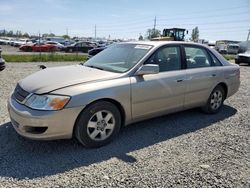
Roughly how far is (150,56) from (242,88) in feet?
17.5

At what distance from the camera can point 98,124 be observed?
3430 millimetres

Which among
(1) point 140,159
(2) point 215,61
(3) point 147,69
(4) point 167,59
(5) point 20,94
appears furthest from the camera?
(2) point 215,61

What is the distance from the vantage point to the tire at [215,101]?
199 inches

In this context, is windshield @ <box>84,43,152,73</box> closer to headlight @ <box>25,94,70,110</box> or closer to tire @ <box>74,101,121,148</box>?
tire @ <box>74,101,121,148</box>

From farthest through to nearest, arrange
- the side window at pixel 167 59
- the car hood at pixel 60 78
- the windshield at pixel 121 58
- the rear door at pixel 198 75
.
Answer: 1. the rear door at pixel 198 75
2. the side window at pixel 167 59
3. the windshield at pixel 121 58
4. the car hood at pixel 60 78

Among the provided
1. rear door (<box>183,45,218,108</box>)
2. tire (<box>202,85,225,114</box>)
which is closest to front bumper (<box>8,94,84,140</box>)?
rear door (<box>183,45,218,108</box>)

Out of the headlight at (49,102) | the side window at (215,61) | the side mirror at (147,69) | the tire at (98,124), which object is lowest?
the tire at (98,124)

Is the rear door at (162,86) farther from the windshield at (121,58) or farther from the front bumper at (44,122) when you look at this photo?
the front bumper at (44,122)

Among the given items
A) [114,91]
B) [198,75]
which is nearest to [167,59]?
[198,75]

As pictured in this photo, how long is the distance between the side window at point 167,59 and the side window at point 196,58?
255 mm

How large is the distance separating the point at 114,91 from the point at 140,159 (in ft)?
→ 3.25

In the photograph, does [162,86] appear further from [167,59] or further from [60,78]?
[60,78]

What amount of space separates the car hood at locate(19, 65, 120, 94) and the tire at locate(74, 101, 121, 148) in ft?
1.34

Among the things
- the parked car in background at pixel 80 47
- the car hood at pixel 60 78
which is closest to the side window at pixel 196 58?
the car hood at pixel 60 78
